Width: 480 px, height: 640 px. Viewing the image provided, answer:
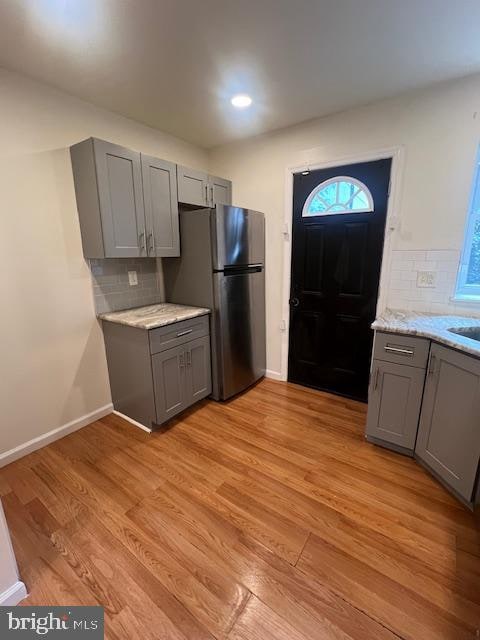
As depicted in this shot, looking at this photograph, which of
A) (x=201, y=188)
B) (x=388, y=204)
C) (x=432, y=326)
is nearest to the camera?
(x=432, y=326)

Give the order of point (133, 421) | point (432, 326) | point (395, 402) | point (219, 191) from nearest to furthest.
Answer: point (432, 326) < point (395, 402) < point (133, 421) < point (219, 191)

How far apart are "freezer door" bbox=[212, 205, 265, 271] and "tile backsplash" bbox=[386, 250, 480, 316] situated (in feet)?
4.04

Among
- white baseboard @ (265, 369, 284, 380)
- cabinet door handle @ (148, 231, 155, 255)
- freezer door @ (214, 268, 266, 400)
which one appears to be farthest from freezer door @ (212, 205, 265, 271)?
white baseboard @ (265, 369, 284, 380)

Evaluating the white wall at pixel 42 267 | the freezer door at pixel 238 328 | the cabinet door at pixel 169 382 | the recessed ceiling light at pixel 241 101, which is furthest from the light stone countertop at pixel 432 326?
the white wall at pixel 42 267

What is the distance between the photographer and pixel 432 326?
1872mm

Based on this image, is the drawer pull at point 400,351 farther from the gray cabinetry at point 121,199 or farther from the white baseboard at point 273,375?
the gray cabinetry at point 121,199

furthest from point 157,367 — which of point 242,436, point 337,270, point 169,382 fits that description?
point 337,270

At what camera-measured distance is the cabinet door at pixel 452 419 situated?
1532 millimetres

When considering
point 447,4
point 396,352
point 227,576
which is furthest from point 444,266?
point 227,576

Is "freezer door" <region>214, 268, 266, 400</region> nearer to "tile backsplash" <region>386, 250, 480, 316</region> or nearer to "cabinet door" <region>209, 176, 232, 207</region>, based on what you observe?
"cabinet door" <region>209, 176, 232, 207</region>

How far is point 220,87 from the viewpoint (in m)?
1.98

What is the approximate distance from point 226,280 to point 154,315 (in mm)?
696

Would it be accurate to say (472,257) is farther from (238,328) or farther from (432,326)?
(238,328)

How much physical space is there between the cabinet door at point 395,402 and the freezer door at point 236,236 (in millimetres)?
1455
